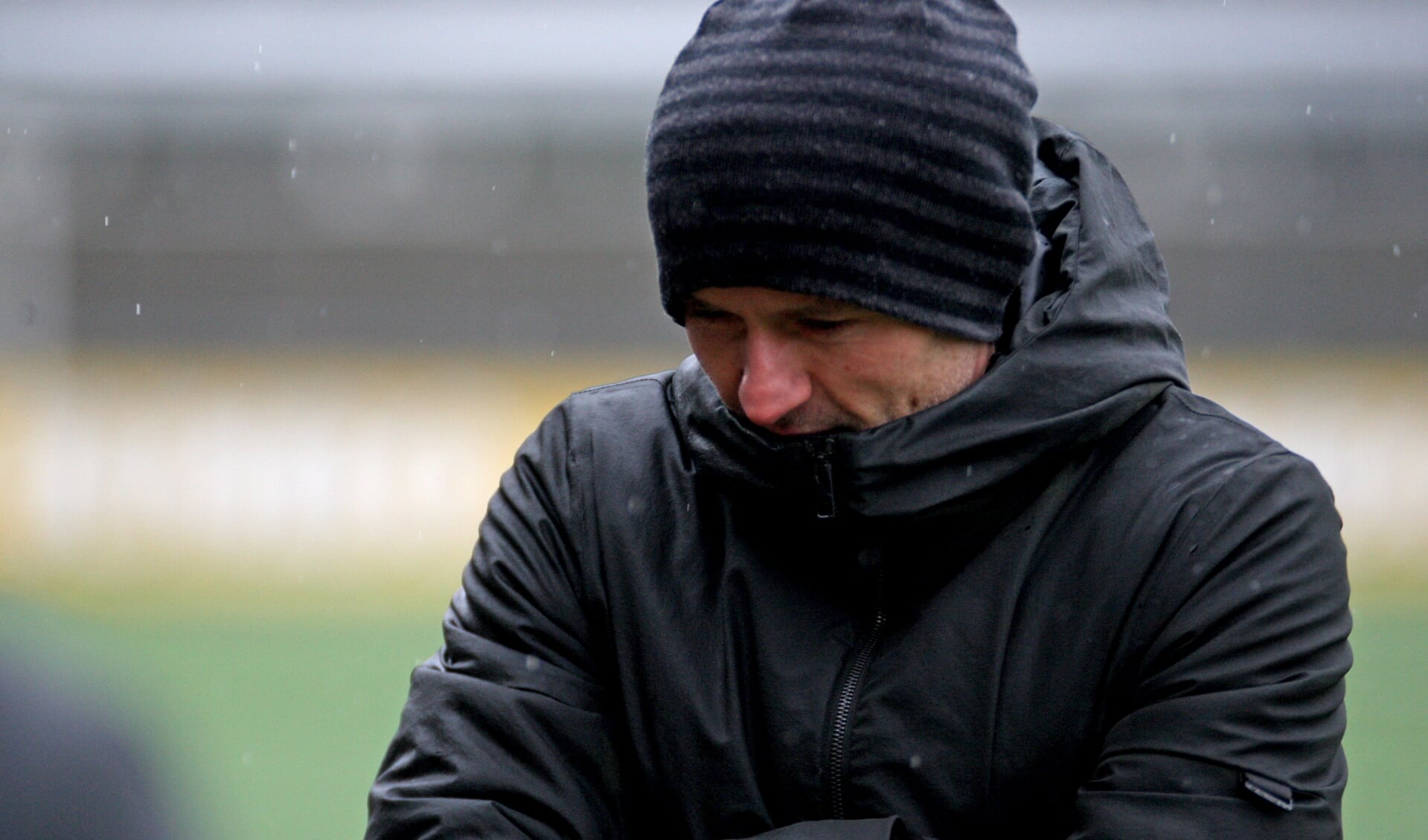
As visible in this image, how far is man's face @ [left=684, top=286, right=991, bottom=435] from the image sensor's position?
3.90ft

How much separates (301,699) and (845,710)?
404cm

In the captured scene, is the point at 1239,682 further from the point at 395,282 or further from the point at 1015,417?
the point at 395,282

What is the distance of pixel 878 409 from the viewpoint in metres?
1.21

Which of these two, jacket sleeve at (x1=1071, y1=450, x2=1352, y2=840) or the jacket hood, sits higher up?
the jacket hood

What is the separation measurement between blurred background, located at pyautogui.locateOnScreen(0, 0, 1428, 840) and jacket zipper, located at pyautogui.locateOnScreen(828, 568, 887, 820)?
3.77m

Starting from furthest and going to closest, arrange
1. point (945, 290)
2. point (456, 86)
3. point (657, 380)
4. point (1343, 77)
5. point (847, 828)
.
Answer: point (456, 86) < point (1343, 77) < point (657, 380) < point (945, 290) < point (847, 828)

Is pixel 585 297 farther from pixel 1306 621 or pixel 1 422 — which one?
pixel 1306 621

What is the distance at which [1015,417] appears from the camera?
1.19m

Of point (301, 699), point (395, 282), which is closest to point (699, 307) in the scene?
point (301, 699)

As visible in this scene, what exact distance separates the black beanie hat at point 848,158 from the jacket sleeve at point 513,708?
10.5 inches

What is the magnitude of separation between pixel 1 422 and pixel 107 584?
2.48ft

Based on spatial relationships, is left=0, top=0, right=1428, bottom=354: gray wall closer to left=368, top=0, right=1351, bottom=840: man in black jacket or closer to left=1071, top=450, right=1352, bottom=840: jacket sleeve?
left=368, top=0, right=1351, bottom=840: man in black jacket

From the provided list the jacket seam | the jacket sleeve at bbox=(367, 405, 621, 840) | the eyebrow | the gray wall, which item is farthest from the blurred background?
the jacket seam

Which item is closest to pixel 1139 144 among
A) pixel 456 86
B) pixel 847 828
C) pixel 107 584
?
pixel 456 86
